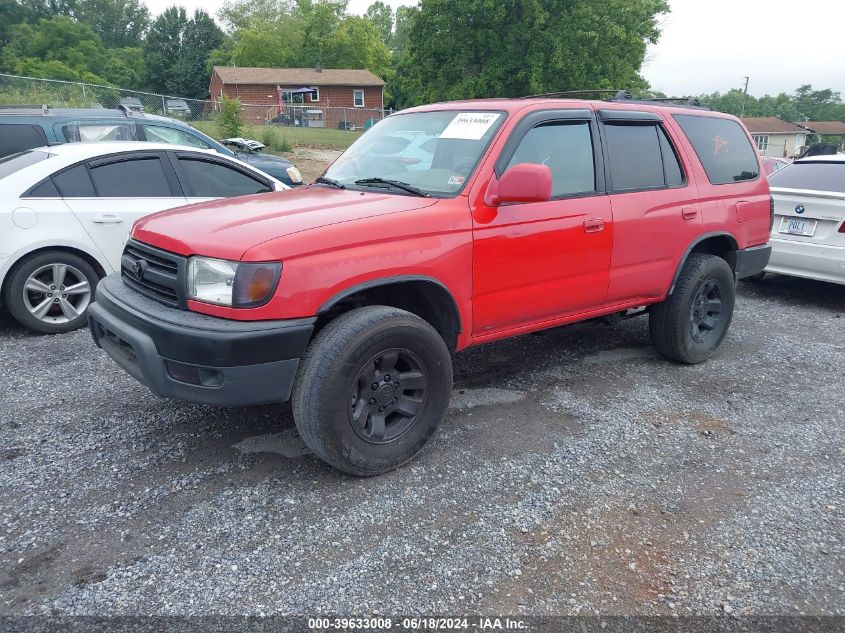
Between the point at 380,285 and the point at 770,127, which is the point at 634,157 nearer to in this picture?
the point at 380,285

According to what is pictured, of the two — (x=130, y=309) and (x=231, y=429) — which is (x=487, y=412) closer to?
(x=231, y=429)

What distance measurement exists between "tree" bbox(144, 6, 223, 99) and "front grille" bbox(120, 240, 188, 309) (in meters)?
65.4

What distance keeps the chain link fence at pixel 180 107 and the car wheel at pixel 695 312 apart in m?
6.94

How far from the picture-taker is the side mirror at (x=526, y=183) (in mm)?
3500

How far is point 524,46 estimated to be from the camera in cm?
3375

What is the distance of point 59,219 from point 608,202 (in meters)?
4.36

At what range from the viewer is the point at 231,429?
3.96 m

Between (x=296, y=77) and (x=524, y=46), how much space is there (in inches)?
967

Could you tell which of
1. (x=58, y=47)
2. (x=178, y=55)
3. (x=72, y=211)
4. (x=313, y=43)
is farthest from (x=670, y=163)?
(x=58, y=47)

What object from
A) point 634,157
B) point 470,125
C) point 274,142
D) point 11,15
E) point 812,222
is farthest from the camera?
point 11,15

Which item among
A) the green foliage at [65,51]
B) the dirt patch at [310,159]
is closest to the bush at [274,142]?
the dirt patch at [310,159]

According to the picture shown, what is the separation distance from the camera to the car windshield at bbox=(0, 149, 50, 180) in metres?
5.66

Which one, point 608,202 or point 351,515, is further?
point 608,202

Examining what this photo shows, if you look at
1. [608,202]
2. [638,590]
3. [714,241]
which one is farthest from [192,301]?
[714,241]
